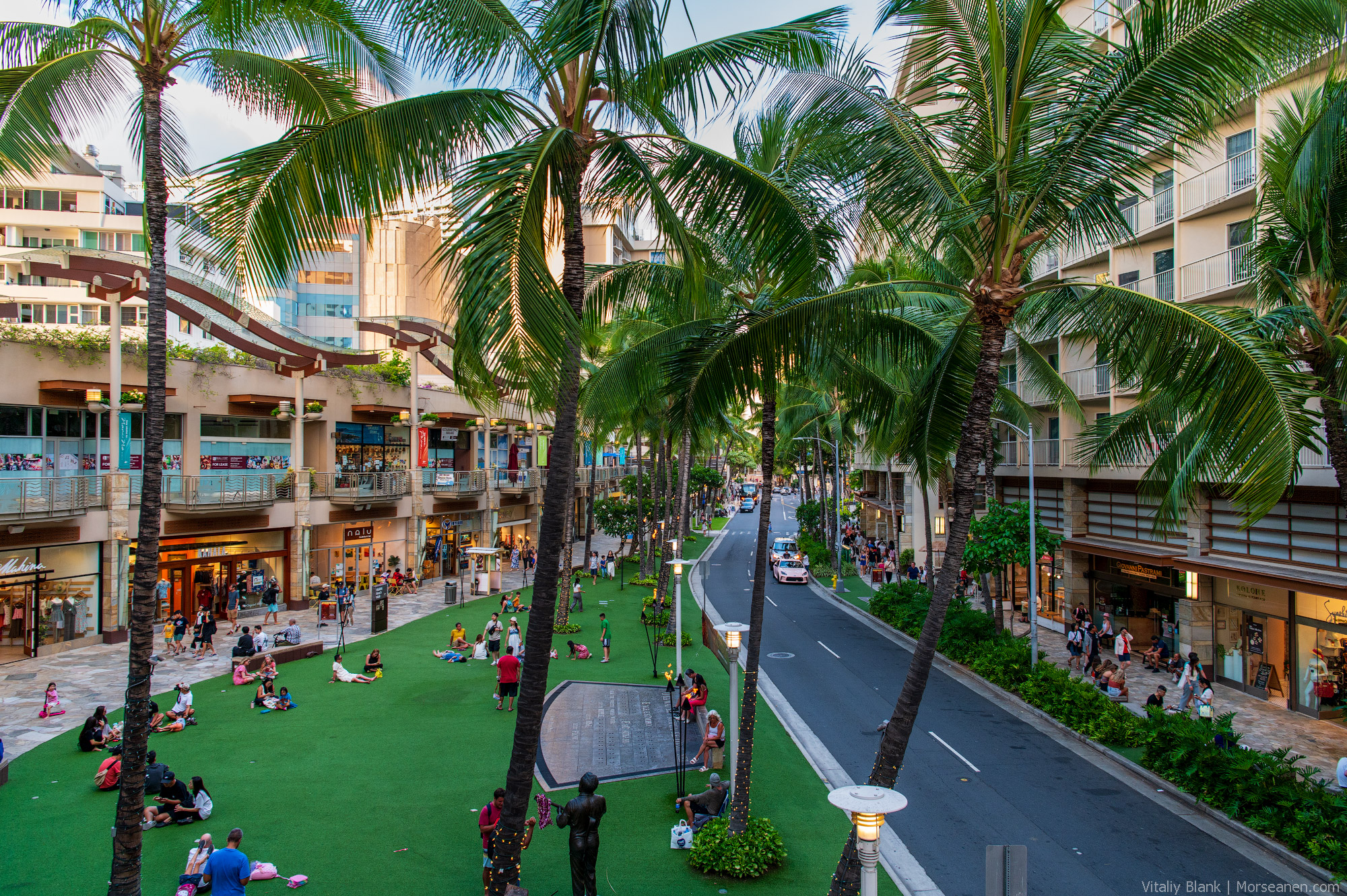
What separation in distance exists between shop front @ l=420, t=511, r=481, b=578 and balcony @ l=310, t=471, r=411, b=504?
555 cm

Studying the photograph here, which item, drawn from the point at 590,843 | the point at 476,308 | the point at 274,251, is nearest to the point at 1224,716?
the point at 590,843

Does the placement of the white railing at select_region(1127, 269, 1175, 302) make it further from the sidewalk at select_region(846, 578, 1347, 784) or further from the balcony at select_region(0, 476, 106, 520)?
the balcony at select_region(0, 476, 106, 520)

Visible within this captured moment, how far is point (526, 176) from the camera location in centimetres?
671

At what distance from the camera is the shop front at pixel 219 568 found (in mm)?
28656

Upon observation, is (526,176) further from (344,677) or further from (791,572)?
(791,572)

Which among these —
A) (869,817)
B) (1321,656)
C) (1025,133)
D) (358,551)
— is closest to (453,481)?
(358,551)

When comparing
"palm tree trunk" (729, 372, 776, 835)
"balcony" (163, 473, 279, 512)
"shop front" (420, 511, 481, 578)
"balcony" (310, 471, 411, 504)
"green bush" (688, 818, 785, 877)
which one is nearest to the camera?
"green bush" (688, 818, 785, 877)

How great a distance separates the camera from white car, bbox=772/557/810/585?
145ft

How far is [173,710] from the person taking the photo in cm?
1655

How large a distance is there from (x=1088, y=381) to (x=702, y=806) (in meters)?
24.0

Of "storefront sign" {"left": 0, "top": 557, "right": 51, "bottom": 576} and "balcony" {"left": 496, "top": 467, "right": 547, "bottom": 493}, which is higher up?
"balcony" {"left": 496, "top": 467, "right": 547, "bottom": 493}

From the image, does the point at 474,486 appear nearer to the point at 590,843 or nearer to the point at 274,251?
the point at 590,843

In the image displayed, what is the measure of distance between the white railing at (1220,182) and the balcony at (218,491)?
31494 mm

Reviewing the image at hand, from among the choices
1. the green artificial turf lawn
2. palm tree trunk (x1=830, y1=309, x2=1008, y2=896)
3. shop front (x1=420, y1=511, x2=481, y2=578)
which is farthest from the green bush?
shop front (x1=420, y1=511, x2=481, y2=578)
